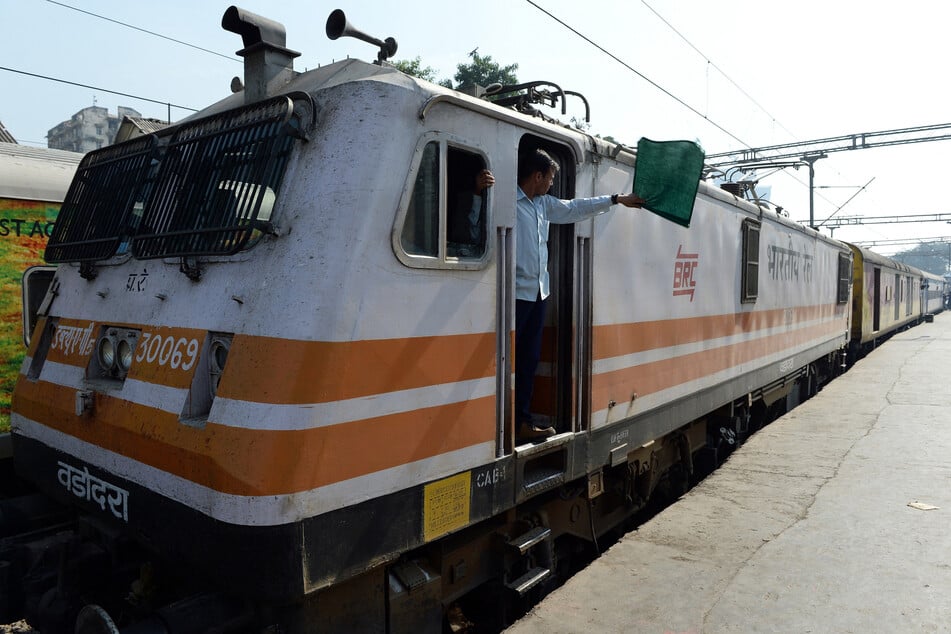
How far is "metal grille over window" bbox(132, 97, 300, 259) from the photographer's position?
9.57 ft

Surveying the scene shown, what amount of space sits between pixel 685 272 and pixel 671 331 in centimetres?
60

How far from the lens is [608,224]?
14.5ft

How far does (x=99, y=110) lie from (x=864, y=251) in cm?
5288

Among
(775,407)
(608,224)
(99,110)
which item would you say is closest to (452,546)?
(608,224)

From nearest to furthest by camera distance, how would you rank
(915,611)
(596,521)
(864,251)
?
(915,611), (596,521), (864,251)

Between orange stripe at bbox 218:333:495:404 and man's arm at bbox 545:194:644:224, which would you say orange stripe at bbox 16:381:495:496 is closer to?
orange stripe at bbox 218:333:495:404

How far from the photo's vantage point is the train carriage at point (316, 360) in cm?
254

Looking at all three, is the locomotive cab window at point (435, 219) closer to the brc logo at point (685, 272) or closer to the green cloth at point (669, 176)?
the green cloth at point (669, 176)

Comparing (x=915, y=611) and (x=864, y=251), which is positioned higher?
(x=864, y=251)

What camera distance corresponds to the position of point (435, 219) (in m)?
2.99

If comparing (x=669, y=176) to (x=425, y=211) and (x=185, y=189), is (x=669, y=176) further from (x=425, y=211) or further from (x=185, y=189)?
(x=185, y=189)

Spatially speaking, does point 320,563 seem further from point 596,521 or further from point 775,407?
point 775,407

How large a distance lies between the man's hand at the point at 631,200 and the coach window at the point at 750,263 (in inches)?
143

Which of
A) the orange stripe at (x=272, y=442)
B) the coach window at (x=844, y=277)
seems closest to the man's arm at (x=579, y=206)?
the orange stripe at (x=272, y=442)
